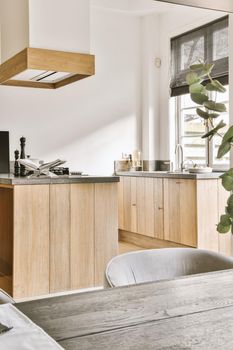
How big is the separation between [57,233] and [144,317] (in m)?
2.55

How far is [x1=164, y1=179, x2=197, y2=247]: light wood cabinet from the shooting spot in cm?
461

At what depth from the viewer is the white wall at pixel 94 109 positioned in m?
5.55

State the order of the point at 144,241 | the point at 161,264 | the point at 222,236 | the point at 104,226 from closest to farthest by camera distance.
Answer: the point at 161,264 < the point at 104,226 < the point at 222,236 < the point at 144,241

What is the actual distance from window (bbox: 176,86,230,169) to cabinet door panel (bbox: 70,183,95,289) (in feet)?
7.72

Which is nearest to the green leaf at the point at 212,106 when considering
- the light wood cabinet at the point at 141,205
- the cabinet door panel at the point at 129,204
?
the light wood cabinet at the point at 141,205

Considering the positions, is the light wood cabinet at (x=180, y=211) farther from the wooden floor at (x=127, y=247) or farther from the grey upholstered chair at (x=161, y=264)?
the grey upholstered chair at (x=161, y=264)

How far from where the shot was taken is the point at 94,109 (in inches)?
237

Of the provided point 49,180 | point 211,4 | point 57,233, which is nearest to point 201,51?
point 49,180

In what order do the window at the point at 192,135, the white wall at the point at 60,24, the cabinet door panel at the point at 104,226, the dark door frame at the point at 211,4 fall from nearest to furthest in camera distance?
1. the dark door frame at the point at 211,4
2. the cabinet door panel at the point at 104,226
3. the white wall at the point at 60,24
4. the window at the point at 192,135

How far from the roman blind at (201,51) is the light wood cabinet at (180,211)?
136 cm

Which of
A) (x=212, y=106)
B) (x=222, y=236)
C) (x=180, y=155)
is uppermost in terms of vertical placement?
(x=180, y=155)

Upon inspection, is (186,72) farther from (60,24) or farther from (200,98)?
(200,98)

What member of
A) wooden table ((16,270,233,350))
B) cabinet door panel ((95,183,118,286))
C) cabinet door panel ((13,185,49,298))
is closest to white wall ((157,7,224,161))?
cabinet door panel ((95,183,118,286))

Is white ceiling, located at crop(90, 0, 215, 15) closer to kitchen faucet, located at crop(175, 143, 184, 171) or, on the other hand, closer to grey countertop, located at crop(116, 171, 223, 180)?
kitchen faucet, located at crop(175, 143, 184, 171)
